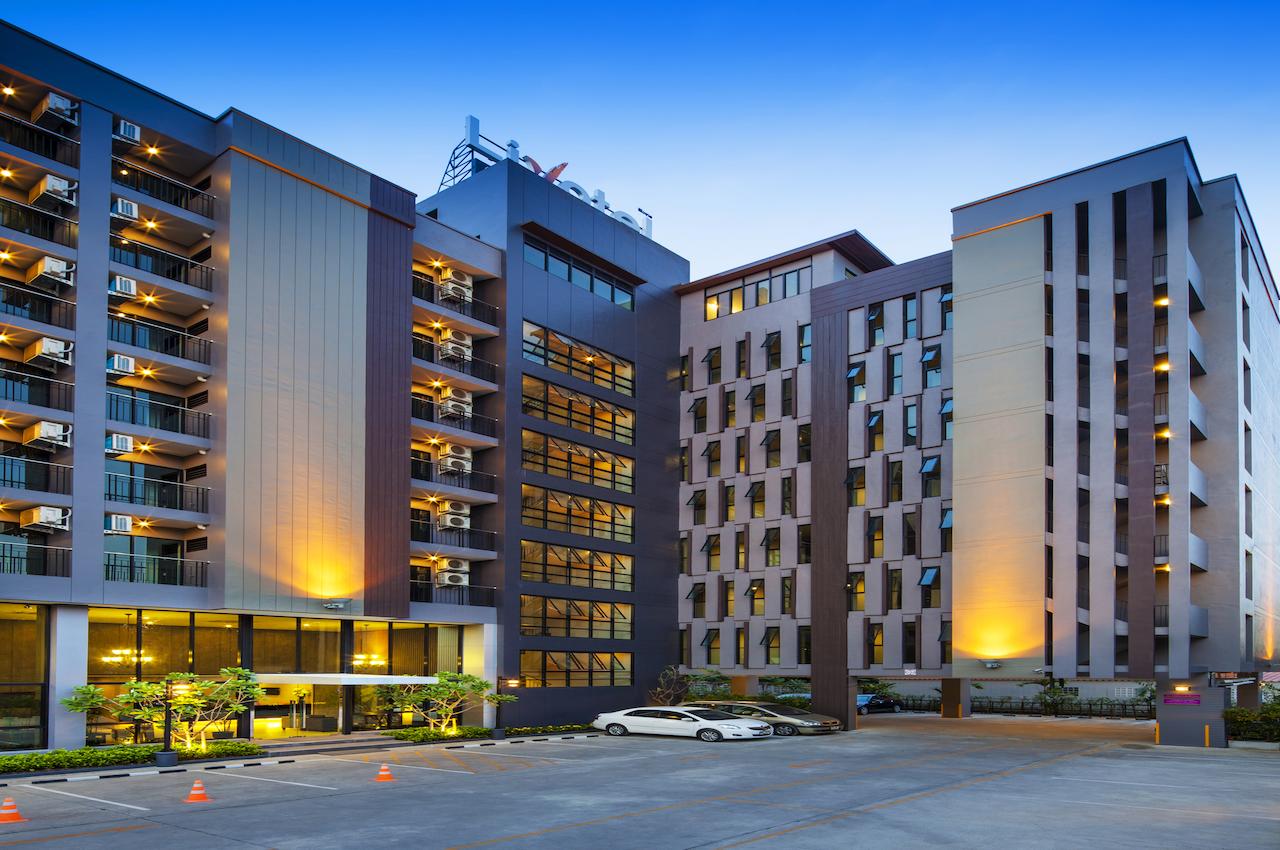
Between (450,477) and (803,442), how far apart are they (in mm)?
15765

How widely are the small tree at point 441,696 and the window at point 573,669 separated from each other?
9.87 feet

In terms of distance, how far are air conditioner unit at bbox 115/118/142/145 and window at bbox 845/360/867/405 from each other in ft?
94.3

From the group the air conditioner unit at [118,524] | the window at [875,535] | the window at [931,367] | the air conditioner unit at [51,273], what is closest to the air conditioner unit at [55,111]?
the air conditioner unit at [51,273]

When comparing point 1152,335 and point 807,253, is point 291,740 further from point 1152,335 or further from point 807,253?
point 1152,335

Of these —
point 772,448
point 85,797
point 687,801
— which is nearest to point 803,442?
point 772,448

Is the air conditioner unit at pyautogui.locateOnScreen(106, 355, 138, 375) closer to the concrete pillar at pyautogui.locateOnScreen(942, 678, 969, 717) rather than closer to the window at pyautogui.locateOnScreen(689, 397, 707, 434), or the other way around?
the window at pyautogui.locateOnScreen(689, 397, 707, 434)

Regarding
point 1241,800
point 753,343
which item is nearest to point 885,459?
point 753,343

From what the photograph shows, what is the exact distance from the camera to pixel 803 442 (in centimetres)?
4816

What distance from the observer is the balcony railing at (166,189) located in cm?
3453

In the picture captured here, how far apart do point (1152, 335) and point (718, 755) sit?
22207mm

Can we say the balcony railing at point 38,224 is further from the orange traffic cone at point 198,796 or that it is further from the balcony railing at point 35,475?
the orange traffic cone at point 198,796

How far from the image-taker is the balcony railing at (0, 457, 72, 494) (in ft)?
99.8

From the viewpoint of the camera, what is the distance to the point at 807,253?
49031 millimetres

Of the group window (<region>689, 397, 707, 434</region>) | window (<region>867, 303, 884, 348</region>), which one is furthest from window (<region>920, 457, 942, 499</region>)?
window (<region>689, 397, 707, 434</region>)
